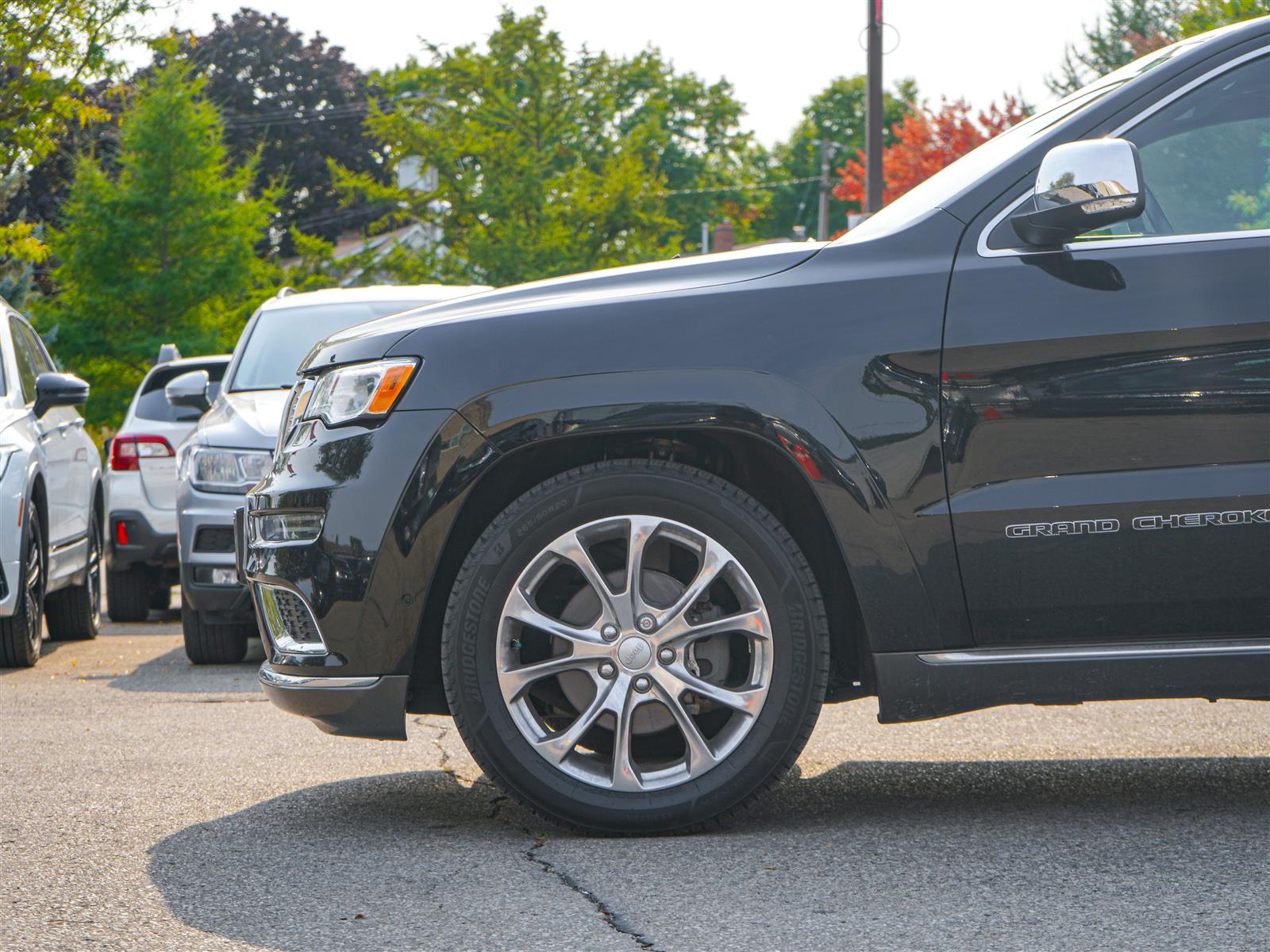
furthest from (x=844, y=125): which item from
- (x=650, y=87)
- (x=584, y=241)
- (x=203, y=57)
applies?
(x=584, y=241)

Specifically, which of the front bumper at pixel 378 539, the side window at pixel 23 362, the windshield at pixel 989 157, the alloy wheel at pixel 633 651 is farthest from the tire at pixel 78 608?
the windshield at pixel 989 157

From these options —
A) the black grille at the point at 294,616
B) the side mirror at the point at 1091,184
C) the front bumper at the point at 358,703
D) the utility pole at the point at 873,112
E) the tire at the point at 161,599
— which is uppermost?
the utility pole at the point at 873,112

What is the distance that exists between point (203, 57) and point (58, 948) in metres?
47.5

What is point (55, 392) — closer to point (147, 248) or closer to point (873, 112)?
point (873, 112)

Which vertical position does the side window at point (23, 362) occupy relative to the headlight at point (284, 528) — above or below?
above

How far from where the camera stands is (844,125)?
75.9 metres

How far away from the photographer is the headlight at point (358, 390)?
3834 mm

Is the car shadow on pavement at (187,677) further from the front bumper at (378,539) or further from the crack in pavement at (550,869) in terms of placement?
the front bumper at (378,539)

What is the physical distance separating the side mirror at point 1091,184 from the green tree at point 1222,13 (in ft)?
24.7

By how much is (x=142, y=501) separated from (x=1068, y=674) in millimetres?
7111

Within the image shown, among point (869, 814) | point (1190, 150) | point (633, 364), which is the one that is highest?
point (1190, 150)

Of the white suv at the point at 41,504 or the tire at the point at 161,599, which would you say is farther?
the tire at the point at 161,599

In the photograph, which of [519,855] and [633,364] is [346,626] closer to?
[519,855]

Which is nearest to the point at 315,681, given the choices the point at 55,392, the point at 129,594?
the point at 55,392
